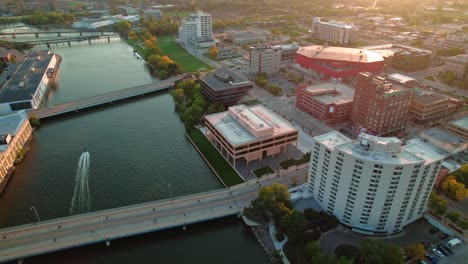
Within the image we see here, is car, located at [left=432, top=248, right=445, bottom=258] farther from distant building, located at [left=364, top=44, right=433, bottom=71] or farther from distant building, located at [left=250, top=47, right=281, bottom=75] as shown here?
distant building, located at [left=364, top=44, right=433, bottom=71]

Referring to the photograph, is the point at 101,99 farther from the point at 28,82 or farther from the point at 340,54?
the point at 340,54

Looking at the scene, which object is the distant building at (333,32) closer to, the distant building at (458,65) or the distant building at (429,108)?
the distant building at (458,65)

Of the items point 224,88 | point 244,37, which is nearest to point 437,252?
point 224,88

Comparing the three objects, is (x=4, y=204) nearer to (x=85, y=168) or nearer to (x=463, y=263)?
(x=85, y=168)

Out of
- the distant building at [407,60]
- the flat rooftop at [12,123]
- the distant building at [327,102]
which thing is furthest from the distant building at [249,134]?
the distant building at [407,60]

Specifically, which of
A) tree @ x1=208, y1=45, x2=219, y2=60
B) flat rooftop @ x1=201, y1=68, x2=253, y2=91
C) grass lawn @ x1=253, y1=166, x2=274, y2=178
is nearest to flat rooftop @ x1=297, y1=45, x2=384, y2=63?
flat rooftop @ x1=201, y1=68, x2=253, y2=91

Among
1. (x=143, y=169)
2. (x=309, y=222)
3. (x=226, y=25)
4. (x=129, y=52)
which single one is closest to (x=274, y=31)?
(x=226, y=25)
